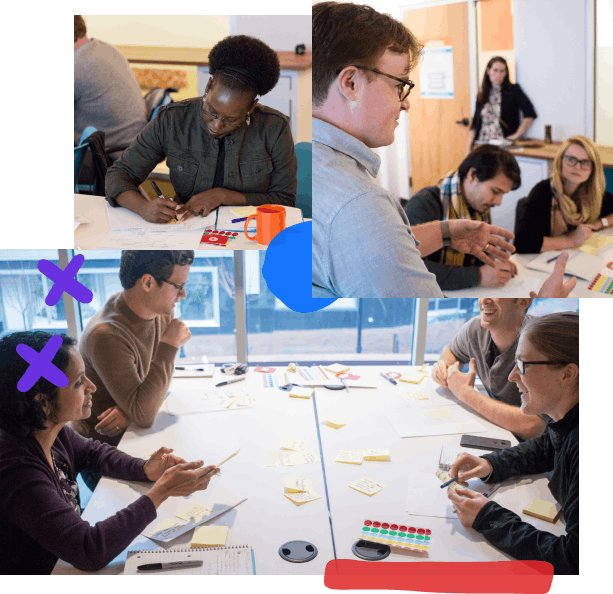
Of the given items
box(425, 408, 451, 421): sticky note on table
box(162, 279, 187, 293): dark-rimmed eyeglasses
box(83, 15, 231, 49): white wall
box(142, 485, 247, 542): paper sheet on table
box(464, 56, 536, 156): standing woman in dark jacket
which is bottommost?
box(142, 485, 247, 542): paper sheet on table

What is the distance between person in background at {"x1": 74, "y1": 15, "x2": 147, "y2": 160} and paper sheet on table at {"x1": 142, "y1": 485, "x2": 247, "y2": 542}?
1132 mm

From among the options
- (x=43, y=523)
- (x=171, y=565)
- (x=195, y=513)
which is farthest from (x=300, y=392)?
(x=43, y=523)

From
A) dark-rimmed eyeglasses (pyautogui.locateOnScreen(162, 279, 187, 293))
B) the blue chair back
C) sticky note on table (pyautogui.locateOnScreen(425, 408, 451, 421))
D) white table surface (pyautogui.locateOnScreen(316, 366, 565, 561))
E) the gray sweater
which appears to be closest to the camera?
the blue chair back

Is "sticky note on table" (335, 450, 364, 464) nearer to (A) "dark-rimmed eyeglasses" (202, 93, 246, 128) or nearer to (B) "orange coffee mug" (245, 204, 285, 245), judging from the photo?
(B) "orange coffee mug" (245, 204, 285, 245)

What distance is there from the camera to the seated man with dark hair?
1985 mm

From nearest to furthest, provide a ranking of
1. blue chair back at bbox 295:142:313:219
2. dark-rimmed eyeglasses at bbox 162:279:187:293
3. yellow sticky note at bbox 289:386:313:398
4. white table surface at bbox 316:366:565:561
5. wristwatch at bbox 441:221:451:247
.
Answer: wristwatch at bbox 441:221:451:247 → blue chair back at bbox 295:142:313:219 → white table surface at bbox 316:366:565:561 → dark-rimmed eyeglasses at bbox 162:279:187:293 → yellow sticky note at bbox 289:386:313:398

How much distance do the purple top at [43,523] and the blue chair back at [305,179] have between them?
1018mm

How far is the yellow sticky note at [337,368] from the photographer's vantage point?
2.32 metres

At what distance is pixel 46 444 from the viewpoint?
1.87 metres

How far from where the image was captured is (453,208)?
5.09 ft

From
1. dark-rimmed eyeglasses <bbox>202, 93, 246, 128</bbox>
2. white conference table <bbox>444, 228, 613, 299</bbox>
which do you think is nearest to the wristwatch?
white conference table <bbox>444, 228, 613, 299</bbox>

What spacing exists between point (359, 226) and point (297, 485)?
0.97 m

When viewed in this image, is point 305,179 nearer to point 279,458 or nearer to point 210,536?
point 279,458

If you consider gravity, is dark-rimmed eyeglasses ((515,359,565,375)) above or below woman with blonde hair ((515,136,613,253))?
below
